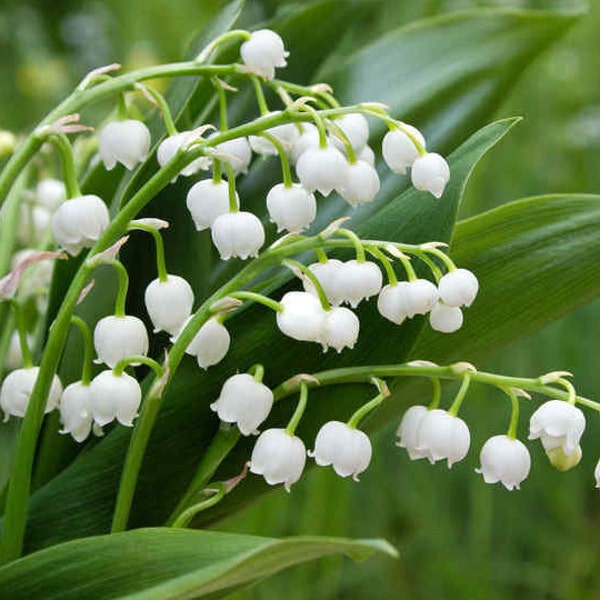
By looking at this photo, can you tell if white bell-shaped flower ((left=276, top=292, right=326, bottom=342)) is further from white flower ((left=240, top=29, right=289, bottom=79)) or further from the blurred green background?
the blurred green background

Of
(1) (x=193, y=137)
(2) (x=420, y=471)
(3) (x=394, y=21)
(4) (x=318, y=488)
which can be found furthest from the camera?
(2) (x=420, y=471)

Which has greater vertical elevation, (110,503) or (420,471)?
(110,503)

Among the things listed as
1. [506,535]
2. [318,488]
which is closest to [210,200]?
[318,488]

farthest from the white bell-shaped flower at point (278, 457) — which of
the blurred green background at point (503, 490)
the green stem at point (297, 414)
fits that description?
the blurred green background at point (503, 490)

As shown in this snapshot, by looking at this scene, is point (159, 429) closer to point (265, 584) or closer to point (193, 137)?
point (193, 137)

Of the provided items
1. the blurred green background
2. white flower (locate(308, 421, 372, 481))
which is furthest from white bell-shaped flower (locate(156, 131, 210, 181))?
the blurred green background

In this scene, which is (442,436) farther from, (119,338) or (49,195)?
(49,195)

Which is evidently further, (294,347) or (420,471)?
(420,471)

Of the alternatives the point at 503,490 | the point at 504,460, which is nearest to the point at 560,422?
the point at 504,460
